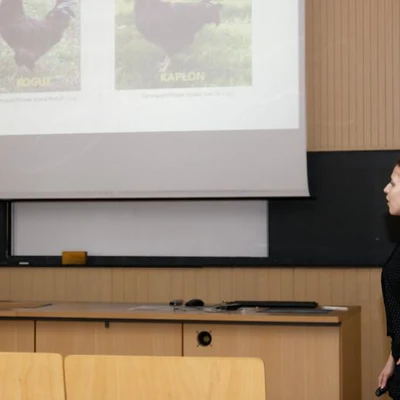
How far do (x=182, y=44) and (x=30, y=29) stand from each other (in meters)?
0.88

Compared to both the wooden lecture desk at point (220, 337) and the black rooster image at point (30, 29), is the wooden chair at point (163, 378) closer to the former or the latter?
the wooden lecture desk at point (220, 337)

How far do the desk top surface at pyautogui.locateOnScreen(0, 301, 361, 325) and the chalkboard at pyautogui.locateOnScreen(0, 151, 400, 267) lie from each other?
0.41 metres

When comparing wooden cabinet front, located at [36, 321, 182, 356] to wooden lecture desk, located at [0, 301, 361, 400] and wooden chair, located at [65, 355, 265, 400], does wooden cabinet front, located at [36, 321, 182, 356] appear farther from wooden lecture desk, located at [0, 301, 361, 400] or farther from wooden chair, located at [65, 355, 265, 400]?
wooden chair, located at [65, 355, 265, 400]

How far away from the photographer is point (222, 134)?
14.7 feet

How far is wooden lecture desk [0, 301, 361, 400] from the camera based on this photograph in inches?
141

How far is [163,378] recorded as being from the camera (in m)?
2.00

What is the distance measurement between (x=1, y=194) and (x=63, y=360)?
284cm

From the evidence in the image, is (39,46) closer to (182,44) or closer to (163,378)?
(182,44)

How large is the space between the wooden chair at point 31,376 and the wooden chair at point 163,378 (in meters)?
0.03

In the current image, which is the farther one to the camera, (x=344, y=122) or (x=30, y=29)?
(x=30, y=29)

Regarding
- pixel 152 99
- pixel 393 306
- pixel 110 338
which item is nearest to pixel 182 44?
pixel 152 99

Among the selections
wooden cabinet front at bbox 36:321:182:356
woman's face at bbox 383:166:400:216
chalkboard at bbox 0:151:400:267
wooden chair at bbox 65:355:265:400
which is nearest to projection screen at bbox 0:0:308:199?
chalkboard at bbox 0:151:400:267

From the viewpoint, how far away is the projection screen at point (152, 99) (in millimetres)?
4422

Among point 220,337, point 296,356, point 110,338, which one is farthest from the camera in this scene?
point 110,338
